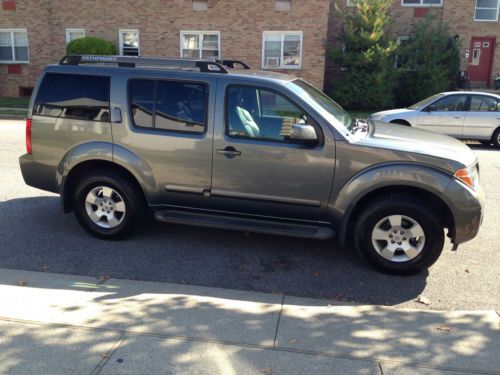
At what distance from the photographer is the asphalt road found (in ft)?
13.6

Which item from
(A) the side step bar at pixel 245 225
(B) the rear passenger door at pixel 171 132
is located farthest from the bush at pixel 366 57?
(A) the side step bar at pixel 245 225

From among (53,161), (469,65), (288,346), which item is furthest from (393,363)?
(469,65)

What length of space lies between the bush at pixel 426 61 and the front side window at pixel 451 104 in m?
7.21

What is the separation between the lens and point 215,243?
515 centimetres

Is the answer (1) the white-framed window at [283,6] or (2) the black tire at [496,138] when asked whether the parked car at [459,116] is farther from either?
(1) the white-framed window at [283,6]

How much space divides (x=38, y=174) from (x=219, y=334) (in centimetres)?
315

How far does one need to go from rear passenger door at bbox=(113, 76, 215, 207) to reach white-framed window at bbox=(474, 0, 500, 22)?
69.1ft

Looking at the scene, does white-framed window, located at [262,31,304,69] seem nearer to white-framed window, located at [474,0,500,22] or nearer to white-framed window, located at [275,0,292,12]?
white-framed window, located at [275,0,292,12]

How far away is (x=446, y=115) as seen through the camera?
472 inches

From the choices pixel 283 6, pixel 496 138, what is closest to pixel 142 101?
pixel 496 138

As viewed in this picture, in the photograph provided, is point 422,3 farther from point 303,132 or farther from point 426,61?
point 303,132

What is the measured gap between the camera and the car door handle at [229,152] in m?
4.57

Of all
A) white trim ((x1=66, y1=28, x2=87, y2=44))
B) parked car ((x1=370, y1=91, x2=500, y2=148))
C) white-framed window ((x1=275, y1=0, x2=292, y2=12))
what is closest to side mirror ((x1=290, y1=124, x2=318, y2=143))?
parked car ((x1=370, y1=91, x2=500, y2=148))

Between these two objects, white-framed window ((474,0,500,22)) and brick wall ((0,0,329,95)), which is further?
white-framed window ((474,0,500,22))
